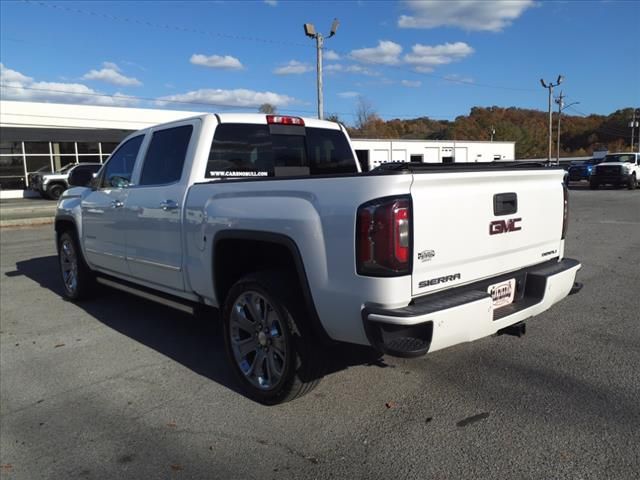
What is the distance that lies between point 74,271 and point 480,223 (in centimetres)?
531

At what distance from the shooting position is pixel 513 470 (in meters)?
2.71

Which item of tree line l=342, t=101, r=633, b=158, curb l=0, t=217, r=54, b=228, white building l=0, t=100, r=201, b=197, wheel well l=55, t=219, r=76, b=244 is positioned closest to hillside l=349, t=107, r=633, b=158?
tree line l=342, t=101, r=633, b=158

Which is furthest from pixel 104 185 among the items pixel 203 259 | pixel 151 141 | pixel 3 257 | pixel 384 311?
pixel 3 257

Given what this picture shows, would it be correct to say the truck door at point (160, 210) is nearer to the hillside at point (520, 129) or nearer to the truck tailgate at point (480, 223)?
the truck tailgate at point (480, 223)

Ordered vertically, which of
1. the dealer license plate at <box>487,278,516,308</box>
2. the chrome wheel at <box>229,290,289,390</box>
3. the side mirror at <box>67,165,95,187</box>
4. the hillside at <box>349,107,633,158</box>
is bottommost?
the chrome wheel at <box>229,290,289,390</box>

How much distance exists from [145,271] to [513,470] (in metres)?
3.54

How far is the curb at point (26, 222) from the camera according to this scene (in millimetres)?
16516

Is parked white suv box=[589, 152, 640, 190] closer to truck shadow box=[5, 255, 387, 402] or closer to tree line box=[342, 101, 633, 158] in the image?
truck shadow box=[5, 255, 387, 402]

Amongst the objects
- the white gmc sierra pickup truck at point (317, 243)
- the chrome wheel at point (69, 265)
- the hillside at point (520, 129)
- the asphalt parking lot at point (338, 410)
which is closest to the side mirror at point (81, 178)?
the chrome wheel at point (69, 265)

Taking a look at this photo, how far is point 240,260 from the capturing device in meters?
3.99

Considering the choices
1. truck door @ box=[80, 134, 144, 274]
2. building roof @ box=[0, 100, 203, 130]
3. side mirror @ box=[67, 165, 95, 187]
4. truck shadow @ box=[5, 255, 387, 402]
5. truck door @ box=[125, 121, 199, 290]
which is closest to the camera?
truck shadow @ box=[5, 255, 387, 402]

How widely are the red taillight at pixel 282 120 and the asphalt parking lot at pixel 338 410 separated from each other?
2117mm

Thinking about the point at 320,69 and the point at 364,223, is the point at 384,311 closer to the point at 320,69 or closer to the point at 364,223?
the point at 364,223

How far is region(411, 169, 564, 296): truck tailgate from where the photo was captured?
2936 mm
